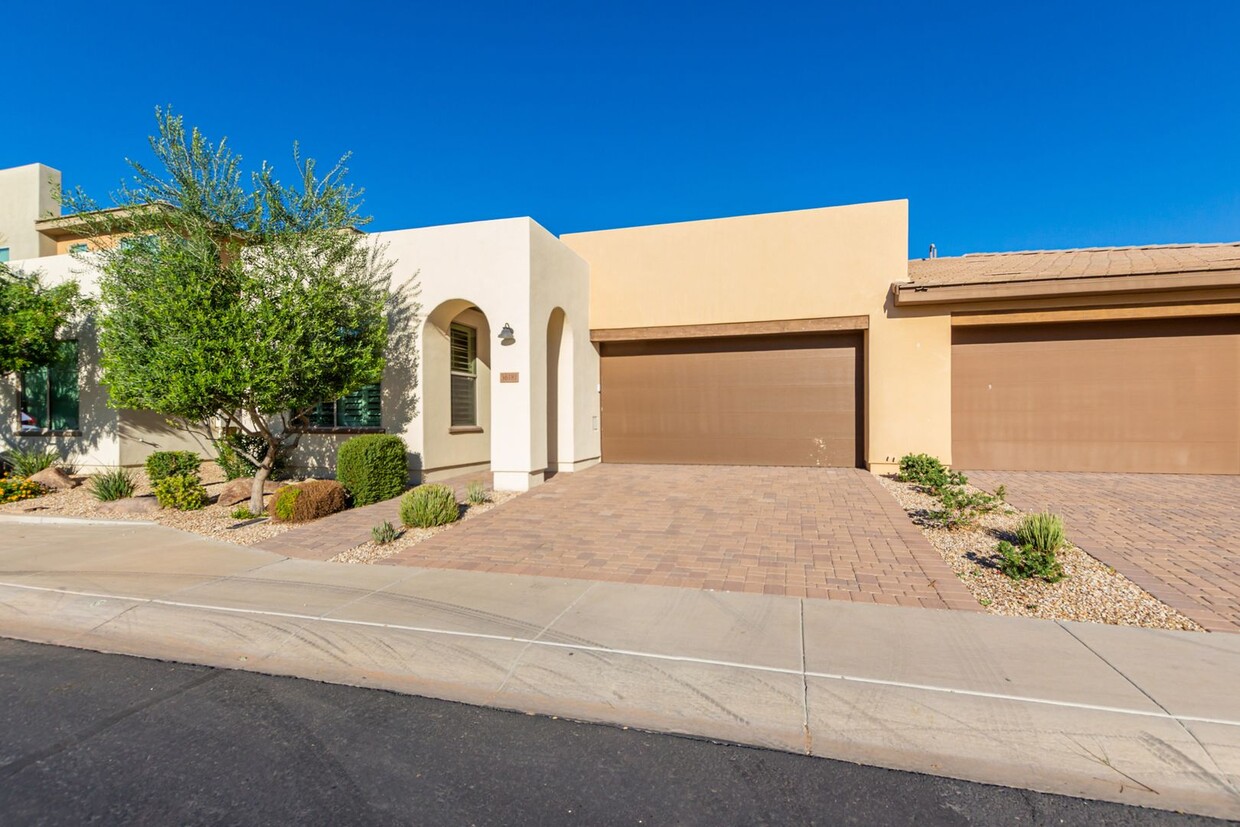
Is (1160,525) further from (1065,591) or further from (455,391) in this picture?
(455,391)

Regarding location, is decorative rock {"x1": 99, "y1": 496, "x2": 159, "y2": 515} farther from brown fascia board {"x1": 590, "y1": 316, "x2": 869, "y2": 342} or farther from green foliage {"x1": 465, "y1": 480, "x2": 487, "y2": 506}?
brown fascia board {"x1": 590, "y1": 316, "x2": 869, "y2": 342}

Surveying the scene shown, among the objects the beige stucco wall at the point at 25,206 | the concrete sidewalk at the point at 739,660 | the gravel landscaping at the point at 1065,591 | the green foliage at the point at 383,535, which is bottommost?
the concrete sidewalk at the point at 739,660

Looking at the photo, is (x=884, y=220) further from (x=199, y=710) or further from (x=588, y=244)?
(x=199, y=710)

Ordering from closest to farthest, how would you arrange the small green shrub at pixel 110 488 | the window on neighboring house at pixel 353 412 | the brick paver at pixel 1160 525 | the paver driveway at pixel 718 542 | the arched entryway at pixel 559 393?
1. the brick paver at pixel 1160 525
2. the paver driveway at pixel 718 542
3. the small green shrub at pixel 110 488
4. the window on neighboring house at pixel 353 412
5. the arched entryway at pixel 559 393

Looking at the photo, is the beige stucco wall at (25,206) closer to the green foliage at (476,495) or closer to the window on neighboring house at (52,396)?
the window on neighboring house at (52,396)

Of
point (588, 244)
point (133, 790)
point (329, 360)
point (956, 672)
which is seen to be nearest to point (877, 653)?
point (956, 672)

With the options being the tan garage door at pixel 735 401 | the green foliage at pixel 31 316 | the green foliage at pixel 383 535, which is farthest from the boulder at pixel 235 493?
the tan garage door at pixel 735 401

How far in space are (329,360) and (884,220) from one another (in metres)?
11.3

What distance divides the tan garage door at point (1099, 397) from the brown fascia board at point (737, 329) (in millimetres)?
2359

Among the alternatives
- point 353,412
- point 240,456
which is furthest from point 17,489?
point 353,412

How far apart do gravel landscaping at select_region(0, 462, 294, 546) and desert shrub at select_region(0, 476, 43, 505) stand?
0.50 ft

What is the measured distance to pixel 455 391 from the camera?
13023 mm

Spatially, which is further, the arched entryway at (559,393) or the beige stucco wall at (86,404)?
the arched entryway at (559,393)

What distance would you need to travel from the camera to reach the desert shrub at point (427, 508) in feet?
26.6
